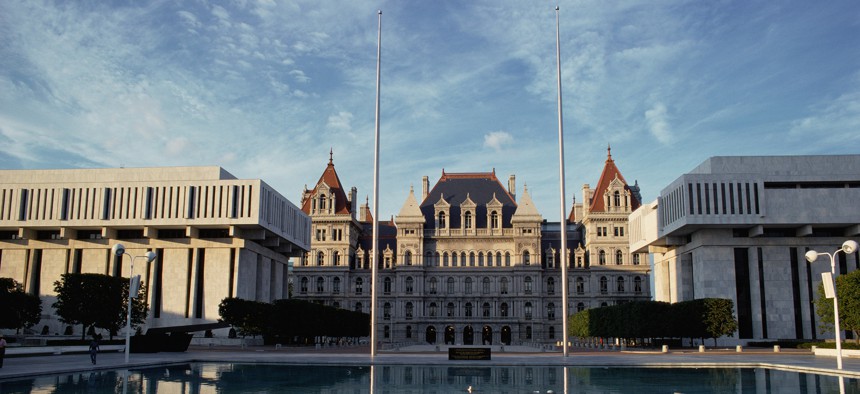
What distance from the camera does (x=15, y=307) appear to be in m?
61.8

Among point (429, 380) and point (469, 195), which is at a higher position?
point (469, 195)

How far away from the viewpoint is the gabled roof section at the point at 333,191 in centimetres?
12362

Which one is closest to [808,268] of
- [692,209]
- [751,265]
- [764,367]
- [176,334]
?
[751,265]

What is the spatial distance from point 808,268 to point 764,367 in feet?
138

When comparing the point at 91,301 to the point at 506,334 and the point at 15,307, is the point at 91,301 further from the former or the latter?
the point at 506,334

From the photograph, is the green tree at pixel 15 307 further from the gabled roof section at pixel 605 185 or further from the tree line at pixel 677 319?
the gabled roof section at pixel 605 185

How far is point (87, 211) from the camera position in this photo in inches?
3324

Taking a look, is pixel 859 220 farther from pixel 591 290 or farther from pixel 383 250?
pixel 383 250

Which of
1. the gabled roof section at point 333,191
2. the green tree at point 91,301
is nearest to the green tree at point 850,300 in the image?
the green tree at point 91,301

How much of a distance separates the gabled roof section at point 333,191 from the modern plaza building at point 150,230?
109 feet

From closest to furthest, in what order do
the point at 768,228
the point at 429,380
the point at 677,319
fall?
the point at 429,380 → the point at 677,319 → the point at 768,228

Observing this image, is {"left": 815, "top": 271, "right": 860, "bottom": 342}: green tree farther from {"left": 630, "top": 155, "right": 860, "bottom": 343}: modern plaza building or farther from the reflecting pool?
the reflecting pool

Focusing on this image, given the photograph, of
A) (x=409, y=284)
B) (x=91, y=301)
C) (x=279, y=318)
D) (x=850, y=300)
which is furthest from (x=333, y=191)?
(x=850, y=300)

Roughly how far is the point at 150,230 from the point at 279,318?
21.9m
